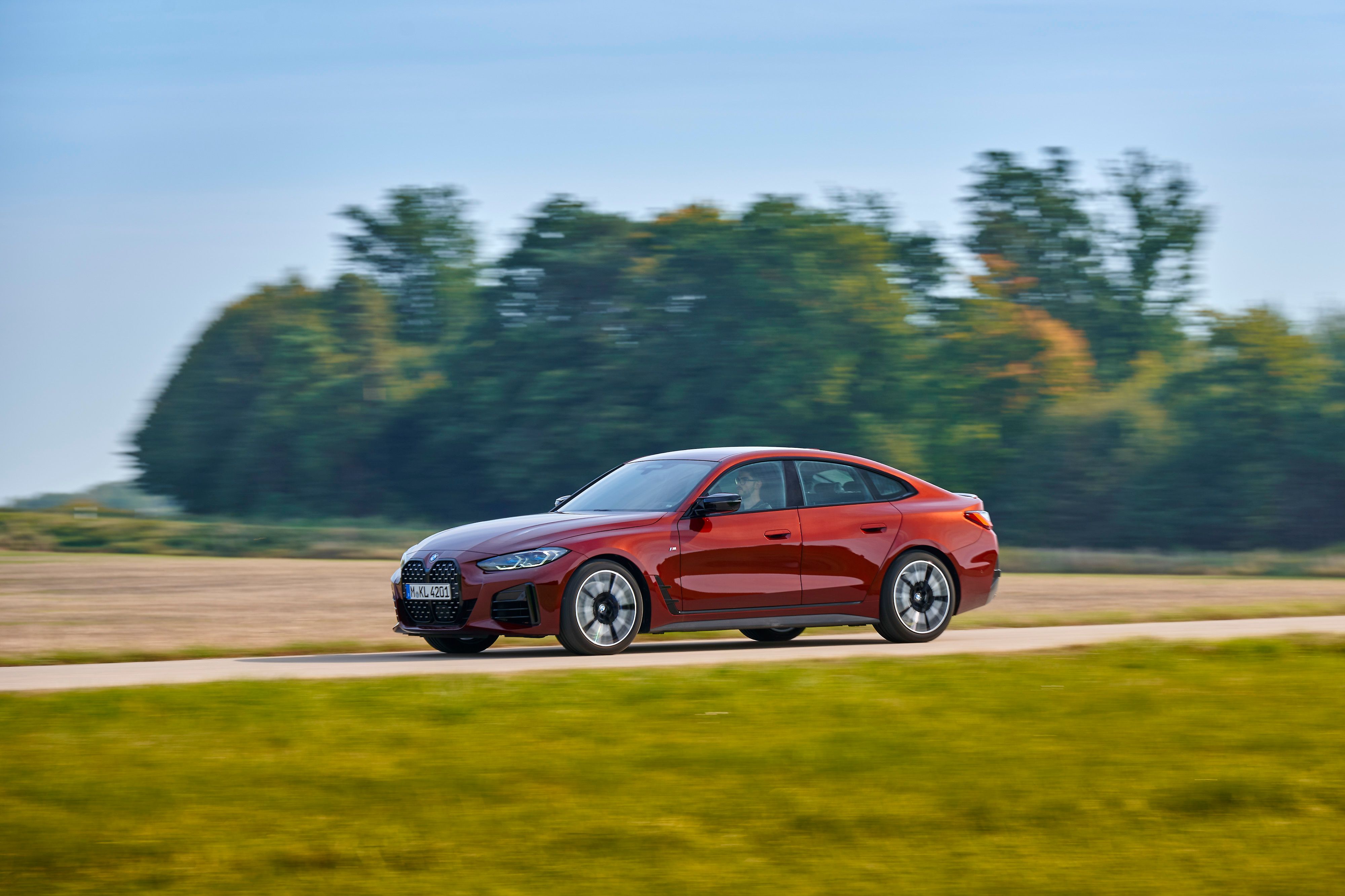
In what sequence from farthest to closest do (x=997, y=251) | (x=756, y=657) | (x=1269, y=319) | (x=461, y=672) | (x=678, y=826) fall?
1. (x=997, y=251)
2. (x=1269, y=319)
3. (x=756, y=657)
4. (x=461, y=672)
5. (x=678, y=826)

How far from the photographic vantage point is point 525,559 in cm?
1161

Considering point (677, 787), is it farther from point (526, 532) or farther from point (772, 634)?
point (772, 634)

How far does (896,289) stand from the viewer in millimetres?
63406

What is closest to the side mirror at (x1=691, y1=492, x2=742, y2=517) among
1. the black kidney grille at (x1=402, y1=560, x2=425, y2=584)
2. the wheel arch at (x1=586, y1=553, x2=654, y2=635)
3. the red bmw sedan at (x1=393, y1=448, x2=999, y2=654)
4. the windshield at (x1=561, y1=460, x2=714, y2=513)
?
the red bmw sedan at (x1=393, y1=448, x2=999, y2=654)

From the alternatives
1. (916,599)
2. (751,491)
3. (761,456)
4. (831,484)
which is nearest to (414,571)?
(751,491)

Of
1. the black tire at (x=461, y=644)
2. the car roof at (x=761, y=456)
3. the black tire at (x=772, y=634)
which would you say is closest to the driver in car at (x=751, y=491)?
the car roof at (x=761, y=456)

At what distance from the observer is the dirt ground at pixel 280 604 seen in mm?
14797

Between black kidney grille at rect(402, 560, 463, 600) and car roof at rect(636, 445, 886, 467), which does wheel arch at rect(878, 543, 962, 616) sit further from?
black kidney grille at rect(402, 560, 463, 600)

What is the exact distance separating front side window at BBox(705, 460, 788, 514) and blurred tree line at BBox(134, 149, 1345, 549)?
147 ft

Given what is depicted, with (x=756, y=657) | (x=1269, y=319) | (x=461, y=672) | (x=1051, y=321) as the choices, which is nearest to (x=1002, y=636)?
(x=756, y=657)

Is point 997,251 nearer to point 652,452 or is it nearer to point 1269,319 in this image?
point 1269,319

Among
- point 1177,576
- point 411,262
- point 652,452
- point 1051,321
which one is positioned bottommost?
point 1177,576

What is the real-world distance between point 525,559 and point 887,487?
3.32 meters

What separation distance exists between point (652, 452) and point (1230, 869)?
58.1 meters
